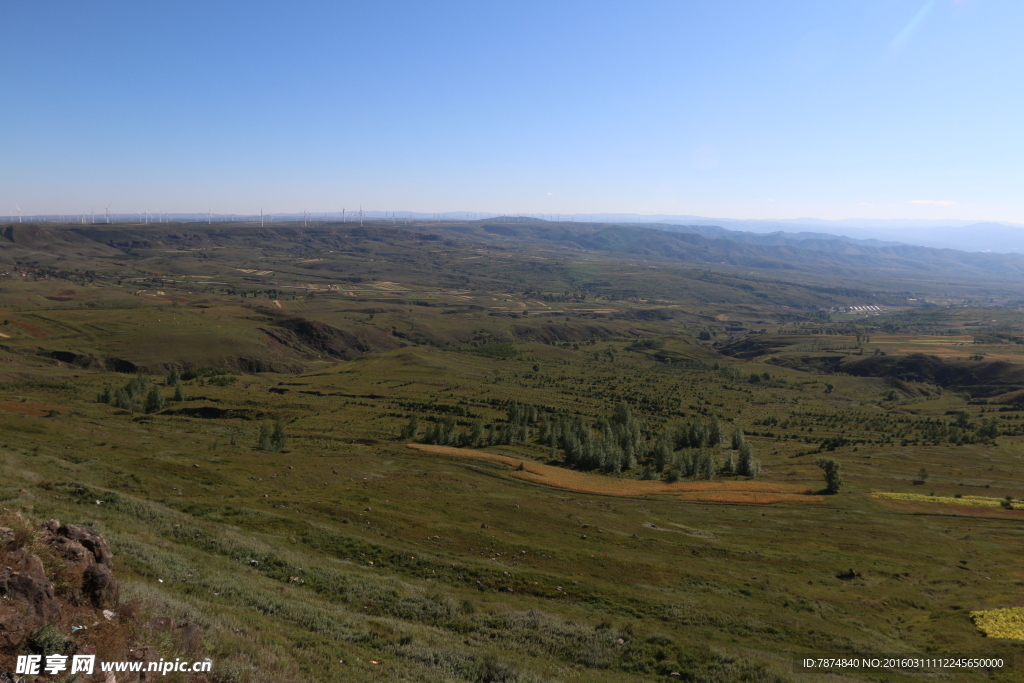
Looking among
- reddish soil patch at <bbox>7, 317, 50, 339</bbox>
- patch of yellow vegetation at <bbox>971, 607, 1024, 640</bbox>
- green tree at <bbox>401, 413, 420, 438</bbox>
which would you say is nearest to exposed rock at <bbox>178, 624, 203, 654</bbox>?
patch of yellow vegetation at <bbox>971, 607, 1024, 640</bbox>

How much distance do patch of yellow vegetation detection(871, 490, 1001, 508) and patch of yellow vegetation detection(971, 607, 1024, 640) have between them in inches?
1727

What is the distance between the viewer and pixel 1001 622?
35.8 meters

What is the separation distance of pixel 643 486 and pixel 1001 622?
4498 cm

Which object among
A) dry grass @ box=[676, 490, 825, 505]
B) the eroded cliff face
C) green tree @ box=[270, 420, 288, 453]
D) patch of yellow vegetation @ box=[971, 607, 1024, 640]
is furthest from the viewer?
green tree @ box=[270, 420, 288, 453]

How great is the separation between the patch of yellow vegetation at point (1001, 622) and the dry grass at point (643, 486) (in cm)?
3427

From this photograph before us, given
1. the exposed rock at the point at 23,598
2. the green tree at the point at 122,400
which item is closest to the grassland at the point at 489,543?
the exposed rock at the point at 23,598

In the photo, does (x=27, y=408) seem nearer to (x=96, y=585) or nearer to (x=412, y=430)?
(x=412, y=430)

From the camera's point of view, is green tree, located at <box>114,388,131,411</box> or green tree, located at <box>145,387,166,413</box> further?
green tree, located at <box>145,387,166,413</box>

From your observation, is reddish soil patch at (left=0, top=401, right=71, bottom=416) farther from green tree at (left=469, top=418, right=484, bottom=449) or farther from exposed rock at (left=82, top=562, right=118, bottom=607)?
exposed rock at (left=82, top=562, right=118, bottom=607)

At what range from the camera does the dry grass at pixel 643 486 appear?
72750 millimetres

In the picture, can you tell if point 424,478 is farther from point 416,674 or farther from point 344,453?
point 416,674

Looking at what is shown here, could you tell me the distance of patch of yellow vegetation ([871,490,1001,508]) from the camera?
76000 mm

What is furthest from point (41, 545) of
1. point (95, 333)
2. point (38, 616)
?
point (95, 333)

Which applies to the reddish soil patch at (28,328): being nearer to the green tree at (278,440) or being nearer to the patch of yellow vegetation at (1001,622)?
the green tree at (278,440)
